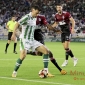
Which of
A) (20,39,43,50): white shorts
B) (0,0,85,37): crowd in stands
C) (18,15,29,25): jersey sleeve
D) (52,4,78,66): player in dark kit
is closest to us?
(18,15,29,25): jersey sleeve

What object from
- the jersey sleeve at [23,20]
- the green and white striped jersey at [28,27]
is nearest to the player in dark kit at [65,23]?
the green and white striped jersey at [28,27]

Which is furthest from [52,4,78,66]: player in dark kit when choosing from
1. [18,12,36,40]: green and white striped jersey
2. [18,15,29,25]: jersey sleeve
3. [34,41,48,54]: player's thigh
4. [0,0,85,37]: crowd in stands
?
[0,0,85,37]: crowd in stands

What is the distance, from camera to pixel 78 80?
36.3ft

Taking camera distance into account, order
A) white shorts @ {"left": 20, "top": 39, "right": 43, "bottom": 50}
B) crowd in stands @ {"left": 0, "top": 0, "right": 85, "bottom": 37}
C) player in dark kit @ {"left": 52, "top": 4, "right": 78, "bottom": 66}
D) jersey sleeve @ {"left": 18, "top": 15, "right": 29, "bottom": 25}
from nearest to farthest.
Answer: jersey sleeve @ {"left": 18, "top": 15, "right": 29, "bottom": 25}
white shorts @ {"left": 20, "top": 39, "right": 43, "bottom": 50}
player in dark kit @ {"left": 52, "top": 4, "right": 78, "bottom": 66}
crowd in stands @ {"left": 0, "top": 0, "right": 85, "bottom": 37}

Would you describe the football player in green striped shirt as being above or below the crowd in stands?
above

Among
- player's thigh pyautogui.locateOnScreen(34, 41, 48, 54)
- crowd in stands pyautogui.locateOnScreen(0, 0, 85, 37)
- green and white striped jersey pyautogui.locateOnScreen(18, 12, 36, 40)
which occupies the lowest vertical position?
crowd in stands pyautogui.locateOnScreen(0, 0, 85, 37)

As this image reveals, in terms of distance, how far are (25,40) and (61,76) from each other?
5.20ft

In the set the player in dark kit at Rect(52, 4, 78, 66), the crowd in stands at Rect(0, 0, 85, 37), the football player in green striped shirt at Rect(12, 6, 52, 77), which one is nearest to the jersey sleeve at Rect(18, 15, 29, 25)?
the football player in green striped shirt at Rect(12, 6, 52, 77)

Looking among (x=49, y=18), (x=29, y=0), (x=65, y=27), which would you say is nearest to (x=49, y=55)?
(x=65, y=27)

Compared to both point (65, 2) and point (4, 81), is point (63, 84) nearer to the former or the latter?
point (4, 81)

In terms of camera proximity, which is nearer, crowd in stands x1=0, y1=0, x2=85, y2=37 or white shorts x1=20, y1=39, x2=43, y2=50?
white shorts x1=20, y1=39, x2=43, y2=50

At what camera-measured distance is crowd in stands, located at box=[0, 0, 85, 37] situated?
44688 millimetres

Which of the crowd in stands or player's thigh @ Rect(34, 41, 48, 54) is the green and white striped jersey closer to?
player's thigh @ Rect(34, 41, 48, 54)

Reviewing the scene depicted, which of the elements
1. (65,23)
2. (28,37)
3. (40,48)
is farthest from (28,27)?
(65,23)
